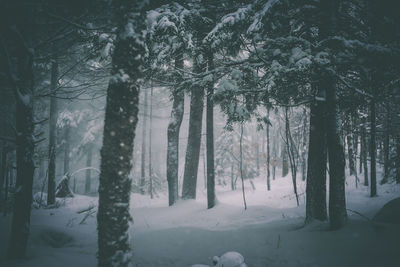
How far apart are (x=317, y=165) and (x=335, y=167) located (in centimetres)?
70

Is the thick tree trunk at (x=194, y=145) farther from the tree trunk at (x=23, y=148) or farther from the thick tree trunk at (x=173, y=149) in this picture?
the tree trunk at (x=23, y=148)

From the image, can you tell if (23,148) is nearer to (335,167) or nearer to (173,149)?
(173,149)

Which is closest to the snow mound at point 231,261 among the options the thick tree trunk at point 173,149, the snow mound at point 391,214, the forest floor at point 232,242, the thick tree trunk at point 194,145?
the forest floor at point 232,242

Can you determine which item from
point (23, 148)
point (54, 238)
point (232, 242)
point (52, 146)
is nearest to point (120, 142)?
point (23, 148)

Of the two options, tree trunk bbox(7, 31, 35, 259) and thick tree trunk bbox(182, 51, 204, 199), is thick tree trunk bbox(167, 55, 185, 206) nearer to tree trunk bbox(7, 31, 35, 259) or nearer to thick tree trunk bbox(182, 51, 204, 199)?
thick tree trunk bbox(182, 51, 204, 199)

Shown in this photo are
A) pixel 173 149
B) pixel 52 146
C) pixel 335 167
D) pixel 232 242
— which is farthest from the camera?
pixel 52 146

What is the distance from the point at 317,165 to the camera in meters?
6.49

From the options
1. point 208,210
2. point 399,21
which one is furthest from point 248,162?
point 399,21

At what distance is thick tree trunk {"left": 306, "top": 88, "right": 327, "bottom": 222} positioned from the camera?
6402 millimetres

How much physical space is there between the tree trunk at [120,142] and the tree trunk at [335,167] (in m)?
5.06

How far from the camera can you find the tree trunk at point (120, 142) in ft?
11.1

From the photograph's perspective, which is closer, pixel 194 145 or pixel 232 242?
pixel 232 242

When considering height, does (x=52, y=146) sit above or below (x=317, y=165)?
above

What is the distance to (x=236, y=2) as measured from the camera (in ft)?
20.9
